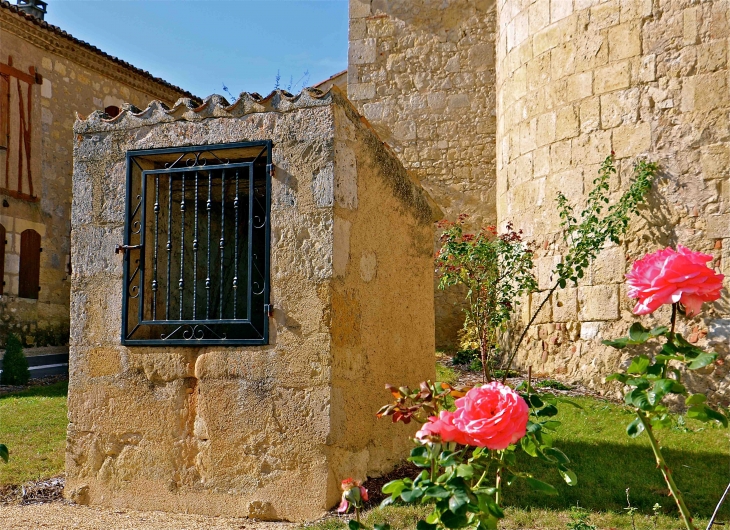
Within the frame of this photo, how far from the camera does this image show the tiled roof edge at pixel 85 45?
13180 mm

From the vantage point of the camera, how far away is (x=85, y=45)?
48.1 feet

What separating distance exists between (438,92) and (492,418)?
365 inches

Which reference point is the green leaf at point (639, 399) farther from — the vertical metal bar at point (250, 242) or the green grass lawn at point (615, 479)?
the vertical metal bar at point (250, 242)

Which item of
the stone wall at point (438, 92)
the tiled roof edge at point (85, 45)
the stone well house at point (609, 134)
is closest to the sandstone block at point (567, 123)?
the stone well house at point (609, 134)

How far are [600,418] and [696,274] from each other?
185 inches

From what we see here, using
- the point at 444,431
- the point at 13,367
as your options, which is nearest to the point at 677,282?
the point at 444,431

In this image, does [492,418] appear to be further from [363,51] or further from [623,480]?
[363,51]

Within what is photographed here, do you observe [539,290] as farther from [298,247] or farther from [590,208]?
[298,247]

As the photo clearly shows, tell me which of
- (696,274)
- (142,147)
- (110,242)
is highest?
A: (142,147)

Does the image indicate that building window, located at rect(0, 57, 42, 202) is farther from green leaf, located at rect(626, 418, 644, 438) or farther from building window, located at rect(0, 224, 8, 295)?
green leaf, located at rect(626, 418, 644, 438)

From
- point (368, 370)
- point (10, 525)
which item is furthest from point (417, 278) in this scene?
point (10, 525)

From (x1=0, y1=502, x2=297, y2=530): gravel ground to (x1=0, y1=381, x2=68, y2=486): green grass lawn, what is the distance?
0.78 meters

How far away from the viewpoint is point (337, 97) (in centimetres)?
409

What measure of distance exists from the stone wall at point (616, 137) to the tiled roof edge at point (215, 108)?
13.5ft
